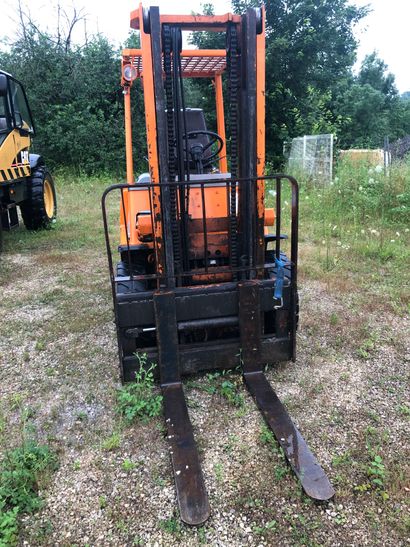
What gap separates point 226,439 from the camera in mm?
2668

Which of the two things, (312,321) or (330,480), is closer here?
(330,480)

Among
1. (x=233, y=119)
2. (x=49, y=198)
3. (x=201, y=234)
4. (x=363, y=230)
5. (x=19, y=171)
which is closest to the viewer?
(x=233, y=119)

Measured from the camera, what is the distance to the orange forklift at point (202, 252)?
2754mm

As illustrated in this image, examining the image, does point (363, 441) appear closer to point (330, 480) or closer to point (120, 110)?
point (330, 480)

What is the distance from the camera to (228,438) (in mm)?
2672

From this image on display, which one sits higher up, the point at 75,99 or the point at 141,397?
the point at 75,99

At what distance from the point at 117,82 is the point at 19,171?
35.1 ft

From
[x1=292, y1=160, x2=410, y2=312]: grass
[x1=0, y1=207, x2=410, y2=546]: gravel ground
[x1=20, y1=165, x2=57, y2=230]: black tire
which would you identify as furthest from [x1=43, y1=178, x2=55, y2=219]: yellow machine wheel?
[x1=292, y1=160, x2=410, y2=312]: grass

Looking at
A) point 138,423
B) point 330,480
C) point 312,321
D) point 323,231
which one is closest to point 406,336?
point 312,321

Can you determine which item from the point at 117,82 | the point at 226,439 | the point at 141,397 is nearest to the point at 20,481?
the point at 141,397

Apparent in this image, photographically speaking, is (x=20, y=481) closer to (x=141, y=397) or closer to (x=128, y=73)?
(x=141, y=397)

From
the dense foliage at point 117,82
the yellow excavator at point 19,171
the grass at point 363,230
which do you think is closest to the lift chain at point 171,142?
the grass at point 363,230

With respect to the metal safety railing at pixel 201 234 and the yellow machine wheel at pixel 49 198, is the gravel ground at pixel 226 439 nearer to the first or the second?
the metal safety railing at pixel 201 234

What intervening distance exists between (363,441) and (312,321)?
172cm
